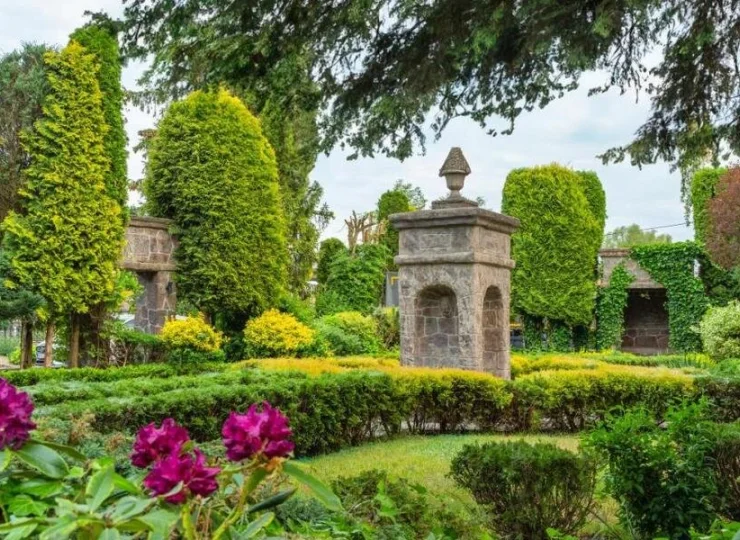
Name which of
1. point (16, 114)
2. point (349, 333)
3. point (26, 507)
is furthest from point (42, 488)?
point (349, 333)

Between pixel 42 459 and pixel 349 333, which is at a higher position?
pixel 349 333

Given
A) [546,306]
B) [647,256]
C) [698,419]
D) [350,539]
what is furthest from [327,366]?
[647,256]

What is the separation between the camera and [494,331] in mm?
12258

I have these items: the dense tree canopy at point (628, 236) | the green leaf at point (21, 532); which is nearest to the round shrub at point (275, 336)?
the green leaf at point (21, 532)

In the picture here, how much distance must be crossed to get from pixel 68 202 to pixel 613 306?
14.0 metres

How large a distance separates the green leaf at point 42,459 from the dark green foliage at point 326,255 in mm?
20762

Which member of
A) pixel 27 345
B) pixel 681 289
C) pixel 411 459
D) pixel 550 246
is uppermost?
pixel 550 246

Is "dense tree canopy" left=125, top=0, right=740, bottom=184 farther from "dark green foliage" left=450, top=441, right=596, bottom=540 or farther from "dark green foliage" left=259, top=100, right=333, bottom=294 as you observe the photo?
"dark green foliage" left=259, top=100, right=333, bottom=294

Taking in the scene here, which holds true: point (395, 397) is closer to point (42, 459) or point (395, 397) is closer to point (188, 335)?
point (188, 335)

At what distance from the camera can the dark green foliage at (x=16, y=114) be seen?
42.0ft

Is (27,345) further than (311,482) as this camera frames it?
Yes

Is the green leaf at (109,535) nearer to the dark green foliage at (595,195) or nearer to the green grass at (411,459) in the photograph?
the green grass at (411,459)

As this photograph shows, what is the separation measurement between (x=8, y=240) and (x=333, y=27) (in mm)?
8205

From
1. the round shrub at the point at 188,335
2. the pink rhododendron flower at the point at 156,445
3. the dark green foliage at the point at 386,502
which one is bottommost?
the dark green foliage at the point at 386,502
